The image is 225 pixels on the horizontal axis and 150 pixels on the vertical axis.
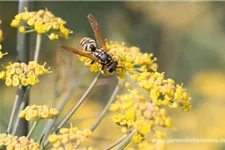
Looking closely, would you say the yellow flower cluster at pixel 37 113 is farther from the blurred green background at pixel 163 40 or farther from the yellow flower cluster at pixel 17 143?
the blurred green background at pixel 163 40

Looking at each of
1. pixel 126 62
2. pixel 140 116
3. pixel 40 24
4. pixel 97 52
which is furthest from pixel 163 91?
pixel 40 24

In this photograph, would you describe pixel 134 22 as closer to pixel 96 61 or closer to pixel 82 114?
pixel 82 114

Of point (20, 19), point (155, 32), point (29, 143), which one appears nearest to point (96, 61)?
point (20, 19)

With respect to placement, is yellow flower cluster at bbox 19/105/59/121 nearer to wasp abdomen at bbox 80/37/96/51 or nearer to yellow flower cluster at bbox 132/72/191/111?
yellow flower cluster at bbox 132/72/191/111

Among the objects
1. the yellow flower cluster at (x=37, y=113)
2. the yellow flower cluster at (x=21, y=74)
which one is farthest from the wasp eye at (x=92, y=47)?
the yellow flower cluster at (x=37, y=113)

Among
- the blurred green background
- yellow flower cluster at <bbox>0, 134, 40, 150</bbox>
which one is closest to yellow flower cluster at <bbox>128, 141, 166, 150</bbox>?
yellow flower cluster at <bbox>0, 134, 40, 150</bbox>

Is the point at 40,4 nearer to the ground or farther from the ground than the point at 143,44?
farther from the ground

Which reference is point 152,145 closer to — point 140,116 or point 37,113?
point 140,116
